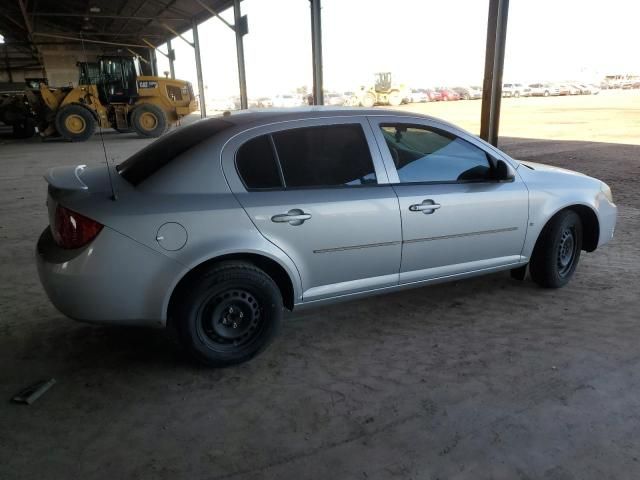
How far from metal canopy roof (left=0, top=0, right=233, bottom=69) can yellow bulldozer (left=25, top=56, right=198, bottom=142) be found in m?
2.06

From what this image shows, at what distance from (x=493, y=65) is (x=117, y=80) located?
13643 mm

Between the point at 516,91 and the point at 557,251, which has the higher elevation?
the point at 516,91

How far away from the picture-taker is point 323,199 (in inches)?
117

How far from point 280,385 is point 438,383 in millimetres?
871

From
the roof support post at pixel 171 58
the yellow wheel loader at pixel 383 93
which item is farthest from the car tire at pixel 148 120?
the yellow wheel loader at pixel 383 93

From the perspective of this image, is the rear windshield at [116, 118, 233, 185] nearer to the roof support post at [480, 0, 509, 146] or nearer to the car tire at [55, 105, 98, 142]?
the roof support post at [480, 0, 509, 146]

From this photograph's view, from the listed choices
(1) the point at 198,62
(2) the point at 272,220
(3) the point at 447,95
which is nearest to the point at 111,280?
(2) the point at 272,220

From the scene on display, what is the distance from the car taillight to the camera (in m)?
2.59

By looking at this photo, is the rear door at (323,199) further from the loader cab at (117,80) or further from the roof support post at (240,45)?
the roof support post at (240,45)

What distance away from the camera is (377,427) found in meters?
2.41

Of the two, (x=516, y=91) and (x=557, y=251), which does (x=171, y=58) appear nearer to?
(x=557, y=251)

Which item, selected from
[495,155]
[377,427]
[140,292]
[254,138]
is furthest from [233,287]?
[495,155]

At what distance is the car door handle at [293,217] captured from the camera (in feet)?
9.38

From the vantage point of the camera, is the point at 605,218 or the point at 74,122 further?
the point at 74,122
